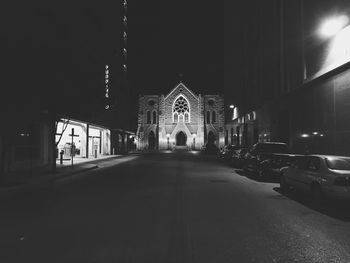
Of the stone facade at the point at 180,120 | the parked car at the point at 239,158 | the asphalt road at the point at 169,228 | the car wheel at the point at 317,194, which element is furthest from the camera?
the stone facade at the point at 180,120

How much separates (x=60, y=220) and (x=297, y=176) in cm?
798

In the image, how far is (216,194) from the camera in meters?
11.0

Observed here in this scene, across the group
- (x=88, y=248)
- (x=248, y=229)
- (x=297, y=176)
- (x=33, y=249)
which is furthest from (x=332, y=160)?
(x=33, y=249)

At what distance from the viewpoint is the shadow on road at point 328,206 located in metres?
8.05

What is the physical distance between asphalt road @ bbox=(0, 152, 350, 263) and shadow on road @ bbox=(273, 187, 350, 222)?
0.03 metres

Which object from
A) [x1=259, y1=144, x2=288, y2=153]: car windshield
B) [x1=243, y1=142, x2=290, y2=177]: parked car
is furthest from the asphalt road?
[x1=259, y1=144, x2=288, y2=153]: car windshield

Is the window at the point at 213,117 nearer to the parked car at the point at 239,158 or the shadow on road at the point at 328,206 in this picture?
the parked car at the point at 239,158

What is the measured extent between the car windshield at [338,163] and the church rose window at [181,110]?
204 ft

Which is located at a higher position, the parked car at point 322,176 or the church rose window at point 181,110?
the church rose window at point 181,110

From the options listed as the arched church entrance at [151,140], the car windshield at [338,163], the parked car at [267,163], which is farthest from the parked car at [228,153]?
the arched church entrance at [151,140]

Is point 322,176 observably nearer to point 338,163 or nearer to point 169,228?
point 338,163

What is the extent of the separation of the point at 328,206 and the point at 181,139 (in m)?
62.9

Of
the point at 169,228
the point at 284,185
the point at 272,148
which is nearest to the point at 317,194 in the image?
the point at 284,185

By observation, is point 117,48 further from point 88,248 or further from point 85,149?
point 88,248
